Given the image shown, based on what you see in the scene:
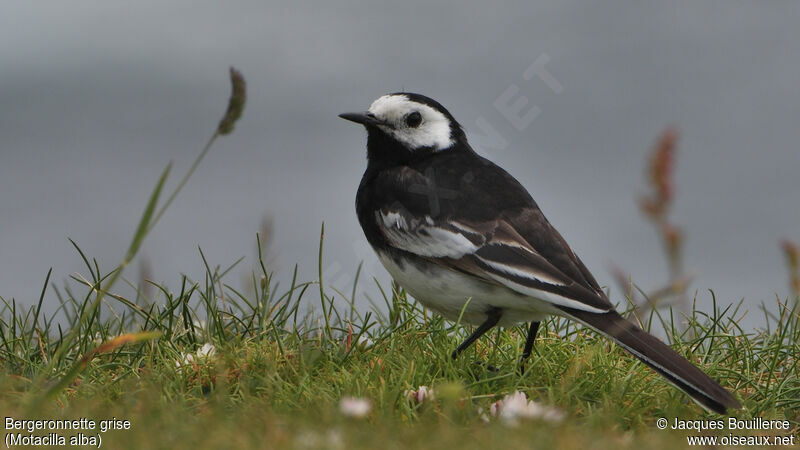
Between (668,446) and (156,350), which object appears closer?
(668,446)

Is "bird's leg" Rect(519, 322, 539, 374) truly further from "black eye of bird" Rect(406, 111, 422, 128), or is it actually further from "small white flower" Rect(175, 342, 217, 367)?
"small white flower" Rect(175, 342, 217, 367)

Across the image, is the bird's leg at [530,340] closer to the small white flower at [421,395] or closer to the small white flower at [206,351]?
the small white flower at [421,395]

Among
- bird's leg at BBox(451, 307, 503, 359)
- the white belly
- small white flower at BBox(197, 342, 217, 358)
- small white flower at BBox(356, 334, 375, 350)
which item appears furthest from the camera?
small white flower at BBox(356, 334, 375, 350)

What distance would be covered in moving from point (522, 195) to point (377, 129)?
46.2 inches

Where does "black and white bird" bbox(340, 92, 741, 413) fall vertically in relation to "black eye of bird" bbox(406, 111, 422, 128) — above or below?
below

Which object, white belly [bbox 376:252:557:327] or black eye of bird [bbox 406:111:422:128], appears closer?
white belly [bbox 376:252:557:327]

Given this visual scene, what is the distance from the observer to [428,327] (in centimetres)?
619

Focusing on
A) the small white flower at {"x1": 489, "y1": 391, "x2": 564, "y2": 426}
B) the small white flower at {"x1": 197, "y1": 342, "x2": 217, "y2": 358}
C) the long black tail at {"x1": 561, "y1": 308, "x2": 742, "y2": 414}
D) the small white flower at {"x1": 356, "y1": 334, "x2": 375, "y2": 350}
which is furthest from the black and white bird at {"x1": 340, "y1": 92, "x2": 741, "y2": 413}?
the small white flower at {"x1": 197, "y1": 342, "x2": 217, "y2": 358}

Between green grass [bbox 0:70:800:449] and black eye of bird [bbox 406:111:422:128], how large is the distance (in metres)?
1.11

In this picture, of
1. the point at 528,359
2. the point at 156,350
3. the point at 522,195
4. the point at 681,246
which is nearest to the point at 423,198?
the point at 522,195

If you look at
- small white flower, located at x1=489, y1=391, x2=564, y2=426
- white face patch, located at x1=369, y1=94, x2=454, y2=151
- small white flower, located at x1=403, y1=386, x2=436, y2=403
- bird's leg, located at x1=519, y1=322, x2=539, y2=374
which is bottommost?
small white flower, located at x1=489, y1=391, x2=564, y2=426

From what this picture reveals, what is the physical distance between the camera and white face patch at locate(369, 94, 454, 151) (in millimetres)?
6410

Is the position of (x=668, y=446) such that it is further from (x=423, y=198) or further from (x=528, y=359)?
(x=423, y=198)

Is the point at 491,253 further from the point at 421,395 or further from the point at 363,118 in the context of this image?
the point at 363,118
